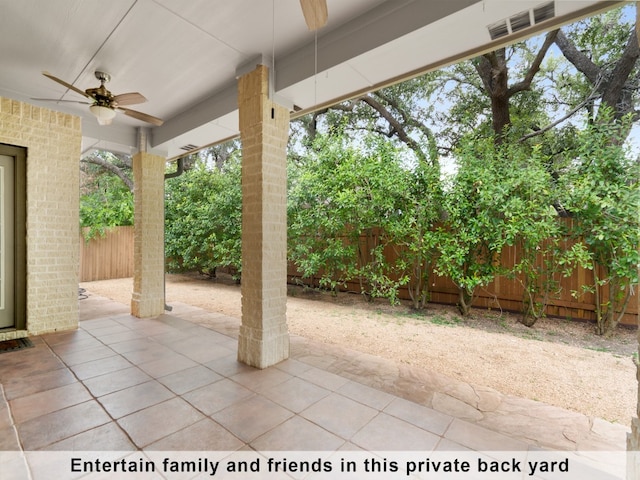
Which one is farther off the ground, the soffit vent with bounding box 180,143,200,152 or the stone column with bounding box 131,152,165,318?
A: the soffit vent with bounding box 180,143,200,152

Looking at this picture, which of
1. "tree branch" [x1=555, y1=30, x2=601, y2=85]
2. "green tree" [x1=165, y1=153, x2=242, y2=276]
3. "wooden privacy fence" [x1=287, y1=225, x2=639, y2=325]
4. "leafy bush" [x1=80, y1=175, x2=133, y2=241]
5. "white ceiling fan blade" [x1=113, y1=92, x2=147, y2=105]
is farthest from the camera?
"leafy bush" [x1=80, y1=175, x2=133, y2=241]

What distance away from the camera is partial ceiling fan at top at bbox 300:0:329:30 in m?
1.59

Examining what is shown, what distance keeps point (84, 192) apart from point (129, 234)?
5369mm

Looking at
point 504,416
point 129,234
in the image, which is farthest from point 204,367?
point 129,234

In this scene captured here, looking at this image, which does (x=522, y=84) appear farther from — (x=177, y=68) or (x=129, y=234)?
(x=129, y=234)

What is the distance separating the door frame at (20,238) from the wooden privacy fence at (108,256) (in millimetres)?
5750

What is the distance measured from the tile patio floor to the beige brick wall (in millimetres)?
803

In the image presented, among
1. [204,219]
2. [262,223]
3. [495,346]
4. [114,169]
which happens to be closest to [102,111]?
[262,223]

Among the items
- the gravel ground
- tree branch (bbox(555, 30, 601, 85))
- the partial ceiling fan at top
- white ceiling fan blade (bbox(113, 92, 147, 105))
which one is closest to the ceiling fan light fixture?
white ceiling fan blade (bbox(113, 92, 147, 105))

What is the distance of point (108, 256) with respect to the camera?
30.8 ft

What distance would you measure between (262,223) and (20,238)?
11.0 feet

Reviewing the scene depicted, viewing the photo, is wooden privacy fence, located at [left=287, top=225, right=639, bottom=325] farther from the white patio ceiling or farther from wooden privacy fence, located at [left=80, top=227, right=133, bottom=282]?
wooden privacy fence, located at [left=80, top=227, right=133, bottom=282]

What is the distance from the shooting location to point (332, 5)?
232 centimetres

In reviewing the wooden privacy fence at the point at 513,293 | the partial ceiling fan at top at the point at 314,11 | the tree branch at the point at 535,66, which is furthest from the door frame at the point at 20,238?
the tree branch at the point at 535,66
